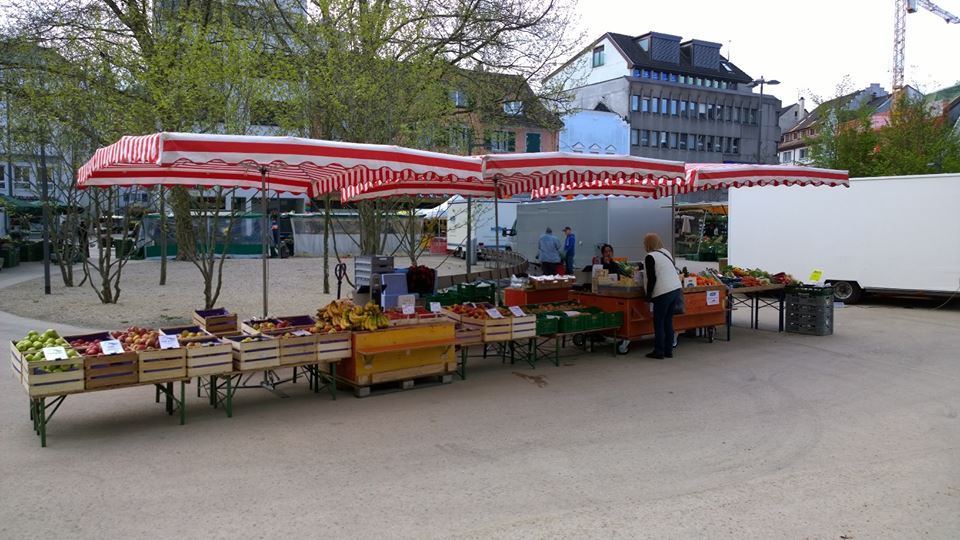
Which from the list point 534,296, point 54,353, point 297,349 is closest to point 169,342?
point 54,353

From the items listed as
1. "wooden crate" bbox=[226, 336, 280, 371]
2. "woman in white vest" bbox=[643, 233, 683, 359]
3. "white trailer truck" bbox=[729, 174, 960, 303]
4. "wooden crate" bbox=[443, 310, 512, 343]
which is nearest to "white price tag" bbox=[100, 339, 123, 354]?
"wooden crate" bbox=[226, 336, 280, 371]

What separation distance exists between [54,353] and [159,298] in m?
10.5

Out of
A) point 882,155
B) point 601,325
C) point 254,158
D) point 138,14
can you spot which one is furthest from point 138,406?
point 882,155

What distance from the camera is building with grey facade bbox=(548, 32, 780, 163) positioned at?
2341 inches

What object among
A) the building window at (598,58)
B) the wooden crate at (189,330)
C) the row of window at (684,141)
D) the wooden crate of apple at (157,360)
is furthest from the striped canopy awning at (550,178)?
the building window at (598,58)

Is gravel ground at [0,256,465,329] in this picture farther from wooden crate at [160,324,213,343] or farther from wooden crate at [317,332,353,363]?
wooden crate at [317,332,353,363]

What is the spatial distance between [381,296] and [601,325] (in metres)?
3.12

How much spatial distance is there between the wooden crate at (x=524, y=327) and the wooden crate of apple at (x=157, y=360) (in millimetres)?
3890

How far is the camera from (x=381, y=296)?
8.88m

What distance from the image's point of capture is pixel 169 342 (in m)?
6.28

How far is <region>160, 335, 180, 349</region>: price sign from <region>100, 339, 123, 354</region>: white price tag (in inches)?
13.4

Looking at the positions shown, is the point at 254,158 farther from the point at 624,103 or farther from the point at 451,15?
the point at 624,103

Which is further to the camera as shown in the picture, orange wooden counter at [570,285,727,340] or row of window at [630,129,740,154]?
row of window at [630,129,740,154]

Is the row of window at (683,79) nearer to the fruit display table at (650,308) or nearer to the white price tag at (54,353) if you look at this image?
the fruit display table at (650,308)
